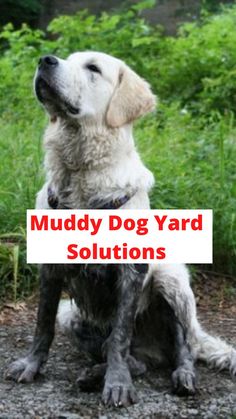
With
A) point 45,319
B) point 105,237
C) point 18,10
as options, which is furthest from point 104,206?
point 18,10

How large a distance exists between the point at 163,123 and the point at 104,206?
4.61m

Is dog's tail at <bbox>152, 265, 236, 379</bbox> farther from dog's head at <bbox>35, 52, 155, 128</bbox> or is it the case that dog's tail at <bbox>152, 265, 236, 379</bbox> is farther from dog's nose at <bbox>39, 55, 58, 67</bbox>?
dog's nose at <bbox>39, 55, 58, 67</bbox>

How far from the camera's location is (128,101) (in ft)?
13.1

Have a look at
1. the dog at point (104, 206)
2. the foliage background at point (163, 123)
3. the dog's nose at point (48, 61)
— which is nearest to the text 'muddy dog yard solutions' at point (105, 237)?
the dog at point (104, 206)

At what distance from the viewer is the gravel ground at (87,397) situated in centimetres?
357

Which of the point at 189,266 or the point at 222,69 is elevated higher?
the point at 222,69

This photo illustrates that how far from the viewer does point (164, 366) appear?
4.17 metres

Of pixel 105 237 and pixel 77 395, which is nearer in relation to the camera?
pixel 77 395

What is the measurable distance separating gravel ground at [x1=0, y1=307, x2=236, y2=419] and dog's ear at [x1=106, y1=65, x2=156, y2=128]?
1.28 m

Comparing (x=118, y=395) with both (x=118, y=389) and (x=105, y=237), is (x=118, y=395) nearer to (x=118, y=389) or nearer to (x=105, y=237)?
(x=118, y=389)

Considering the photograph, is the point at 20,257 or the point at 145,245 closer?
the point at 145,245

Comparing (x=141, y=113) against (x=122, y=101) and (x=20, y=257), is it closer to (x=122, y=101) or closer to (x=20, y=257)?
(x=122, y=101)

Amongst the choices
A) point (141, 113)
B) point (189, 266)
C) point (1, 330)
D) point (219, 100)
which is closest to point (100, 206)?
point (141, 113)

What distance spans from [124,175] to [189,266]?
1.89 metres
